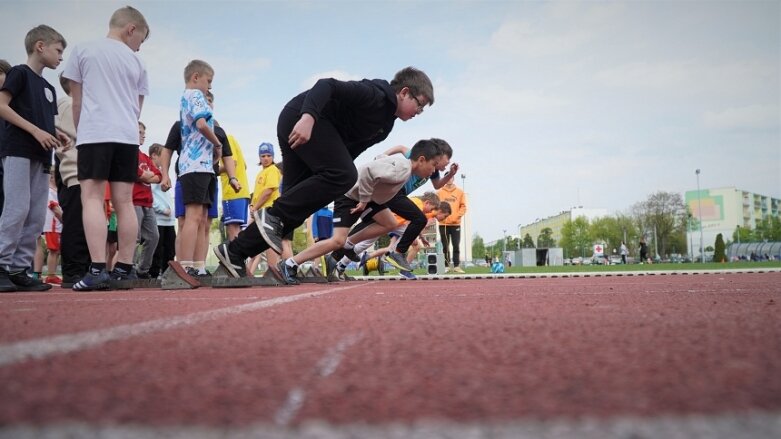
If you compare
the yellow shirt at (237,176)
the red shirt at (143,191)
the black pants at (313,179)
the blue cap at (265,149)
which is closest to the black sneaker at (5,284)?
the black pants at (313,179)

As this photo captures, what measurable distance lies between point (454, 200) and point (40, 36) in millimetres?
8704

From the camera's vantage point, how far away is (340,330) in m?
1.45

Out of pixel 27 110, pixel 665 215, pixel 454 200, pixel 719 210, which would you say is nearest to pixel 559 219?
pixel 719 210

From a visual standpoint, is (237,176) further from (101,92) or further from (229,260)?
(229,260)

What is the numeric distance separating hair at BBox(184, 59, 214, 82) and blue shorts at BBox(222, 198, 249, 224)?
192 cm

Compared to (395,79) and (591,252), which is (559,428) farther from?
(591,252)

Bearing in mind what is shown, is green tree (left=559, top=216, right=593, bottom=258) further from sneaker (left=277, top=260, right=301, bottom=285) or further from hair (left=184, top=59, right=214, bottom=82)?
hair (left=184, top=59, right=214, bottom=82)

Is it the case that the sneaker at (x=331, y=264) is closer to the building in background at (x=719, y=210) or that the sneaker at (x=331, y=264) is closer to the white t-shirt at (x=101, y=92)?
the white t-shirt at (x=101, y=92)

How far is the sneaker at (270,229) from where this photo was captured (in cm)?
378

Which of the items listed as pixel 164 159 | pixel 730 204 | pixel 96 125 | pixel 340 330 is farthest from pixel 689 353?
pixel 730 204

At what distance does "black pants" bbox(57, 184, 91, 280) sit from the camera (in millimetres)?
5293

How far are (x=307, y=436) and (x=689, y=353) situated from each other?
795 millimetres

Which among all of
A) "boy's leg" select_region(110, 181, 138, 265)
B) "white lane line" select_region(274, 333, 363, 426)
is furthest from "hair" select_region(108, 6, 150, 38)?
"white lane line" select_region(274, 333, 363, 426)

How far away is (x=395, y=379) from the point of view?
86cm
